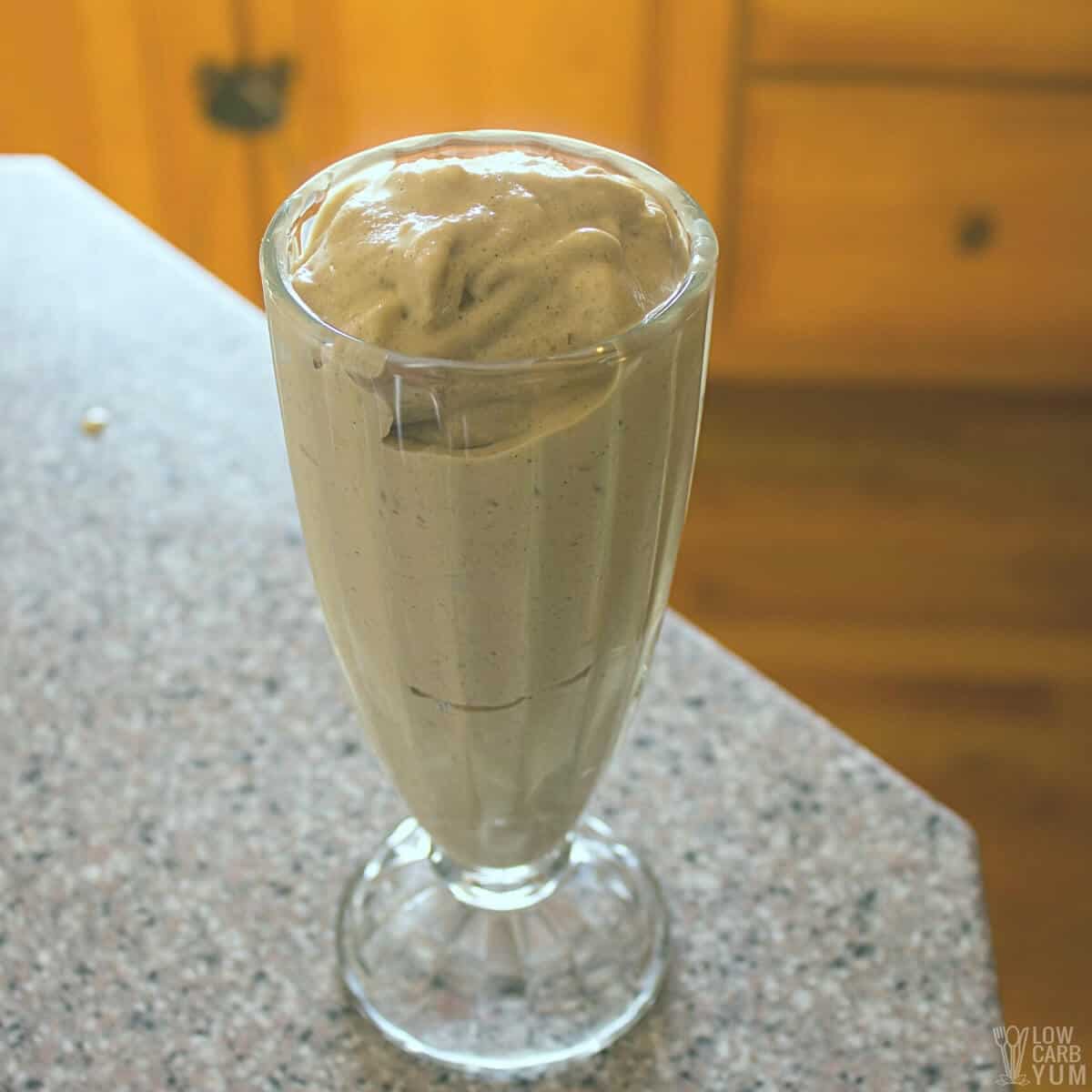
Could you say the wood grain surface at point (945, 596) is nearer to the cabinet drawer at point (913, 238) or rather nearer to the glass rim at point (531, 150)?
the cabinet drawer at point (913, 238)

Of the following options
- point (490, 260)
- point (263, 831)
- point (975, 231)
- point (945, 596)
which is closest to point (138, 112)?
point (975, 231)

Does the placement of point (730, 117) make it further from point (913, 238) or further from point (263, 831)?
point (263, 831)

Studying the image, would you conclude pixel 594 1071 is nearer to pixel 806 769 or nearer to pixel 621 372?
pixel 806 769

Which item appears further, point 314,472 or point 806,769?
point 806,769

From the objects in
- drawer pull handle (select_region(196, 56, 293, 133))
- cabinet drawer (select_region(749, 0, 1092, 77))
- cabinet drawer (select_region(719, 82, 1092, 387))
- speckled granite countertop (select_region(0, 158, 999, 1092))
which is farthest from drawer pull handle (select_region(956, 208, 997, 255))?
speckled granite countertop (select_region(0, 158, 999, 1092))

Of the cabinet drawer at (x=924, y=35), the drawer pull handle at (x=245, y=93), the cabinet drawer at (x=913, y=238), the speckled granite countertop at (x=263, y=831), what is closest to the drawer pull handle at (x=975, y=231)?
the cabinet drawer at (x=913, y=238)

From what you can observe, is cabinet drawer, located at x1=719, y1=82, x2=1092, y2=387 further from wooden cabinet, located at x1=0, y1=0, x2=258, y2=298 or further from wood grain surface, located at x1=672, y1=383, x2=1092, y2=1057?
wooden cabinet, located at x1=0, y1=0, x2=258, y2=298

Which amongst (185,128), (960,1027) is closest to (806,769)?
(960,1027)
